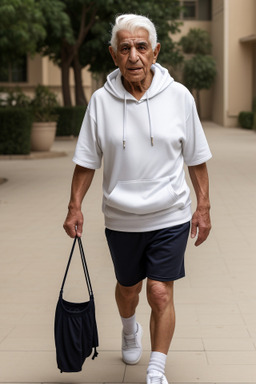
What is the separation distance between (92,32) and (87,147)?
24614 mm

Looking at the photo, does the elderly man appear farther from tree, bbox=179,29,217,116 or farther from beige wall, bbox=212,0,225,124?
tree, bbox=179,29,217,116

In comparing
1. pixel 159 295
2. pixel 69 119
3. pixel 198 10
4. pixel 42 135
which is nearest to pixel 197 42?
pixel 198 10

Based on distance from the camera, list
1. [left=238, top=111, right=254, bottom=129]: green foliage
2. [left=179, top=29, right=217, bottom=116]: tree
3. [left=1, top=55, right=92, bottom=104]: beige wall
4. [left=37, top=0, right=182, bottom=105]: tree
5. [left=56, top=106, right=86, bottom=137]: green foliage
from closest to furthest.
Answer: [left=37, top=0, right=182, bottom=105]: tree
[left=56, top=106, right=86, bottom=137]: green foliage
[left=238, top=111, right=254, bottom=129]: green foliage
[left=1, top=55, right=92, bottom=104]: beige wall
[left=179, top=29, right=217, bottom=116]: tree

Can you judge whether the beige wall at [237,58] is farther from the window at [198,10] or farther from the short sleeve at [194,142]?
the short sleeve at [194,142]

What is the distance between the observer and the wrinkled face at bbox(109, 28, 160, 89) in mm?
3678

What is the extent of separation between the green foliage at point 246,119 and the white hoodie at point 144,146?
3031 cm

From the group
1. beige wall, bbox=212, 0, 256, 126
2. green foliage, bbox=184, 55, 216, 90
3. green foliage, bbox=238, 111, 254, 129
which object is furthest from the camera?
green foliage, bbox=184, 55, 216, 90

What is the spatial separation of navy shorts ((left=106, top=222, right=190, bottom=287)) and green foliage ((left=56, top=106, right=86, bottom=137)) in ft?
75.4

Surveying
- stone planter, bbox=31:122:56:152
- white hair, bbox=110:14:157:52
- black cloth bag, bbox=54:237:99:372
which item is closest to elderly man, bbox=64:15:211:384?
white hair, bbox=110:14:157:52

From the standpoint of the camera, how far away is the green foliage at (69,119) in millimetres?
26672

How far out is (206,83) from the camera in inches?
1602

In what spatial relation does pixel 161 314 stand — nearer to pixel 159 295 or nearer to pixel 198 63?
pixel 159 295

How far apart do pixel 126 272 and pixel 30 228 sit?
513 centimetres

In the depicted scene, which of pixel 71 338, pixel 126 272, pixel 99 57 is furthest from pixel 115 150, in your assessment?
pixel 99 57
